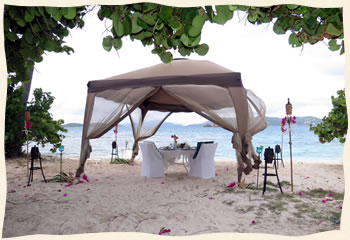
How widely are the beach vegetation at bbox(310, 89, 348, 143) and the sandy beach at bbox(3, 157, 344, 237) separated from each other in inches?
39.6

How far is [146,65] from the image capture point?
569cm

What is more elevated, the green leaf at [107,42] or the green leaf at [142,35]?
the green leaf at [142,35]

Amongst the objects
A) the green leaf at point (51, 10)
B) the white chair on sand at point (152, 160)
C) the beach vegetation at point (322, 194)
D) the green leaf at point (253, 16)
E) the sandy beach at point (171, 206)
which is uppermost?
the green leaf at point (253, 16)

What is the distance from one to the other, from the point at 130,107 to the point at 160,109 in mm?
2707

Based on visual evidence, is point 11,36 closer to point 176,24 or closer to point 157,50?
point 157,50

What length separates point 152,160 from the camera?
5.47 m

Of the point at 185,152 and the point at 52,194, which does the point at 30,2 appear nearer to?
the point at 52,194

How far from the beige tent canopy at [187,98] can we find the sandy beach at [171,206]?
63cm

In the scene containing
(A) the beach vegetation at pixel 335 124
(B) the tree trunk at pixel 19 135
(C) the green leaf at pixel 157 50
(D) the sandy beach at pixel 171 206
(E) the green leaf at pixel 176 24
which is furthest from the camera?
(B) the tree trunk at pixel 19 135

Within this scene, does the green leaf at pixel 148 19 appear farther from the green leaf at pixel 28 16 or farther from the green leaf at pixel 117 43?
the green leaf at pixel 28 16

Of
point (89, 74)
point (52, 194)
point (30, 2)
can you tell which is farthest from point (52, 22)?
point (89, 74)

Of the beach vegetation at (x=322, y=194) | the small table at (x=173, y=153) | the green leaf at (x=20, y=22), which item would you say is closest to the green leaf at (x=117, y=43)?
the green leaf at (x=20, y=22)

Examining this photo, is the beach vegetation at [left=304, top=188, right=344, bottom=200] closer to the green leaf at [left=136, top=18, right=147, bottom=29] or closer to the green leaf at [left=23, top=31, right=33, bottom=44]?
the green leaf at [left=136, top=18, right=147, bottom=29]

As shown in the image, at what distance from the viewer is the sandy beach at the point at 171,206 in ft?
9.03
